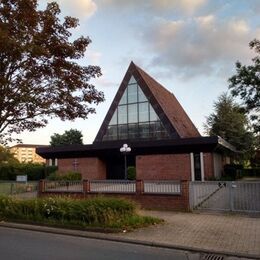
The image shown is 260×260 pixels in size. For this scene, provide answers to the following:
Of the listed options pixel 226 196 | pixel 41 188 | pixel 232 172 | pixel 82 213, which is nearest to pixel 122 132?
pixel 232 172

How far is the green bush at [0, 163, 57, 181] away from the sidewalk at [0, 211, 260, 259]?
35.7m

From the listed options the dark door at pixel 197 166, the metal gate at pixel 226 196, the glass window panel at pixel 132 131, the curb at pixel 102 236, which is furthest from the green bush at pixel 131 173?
the curb at pixel 102 236

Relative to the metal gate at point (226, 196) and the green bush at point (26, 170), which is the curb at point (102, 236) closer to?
the metal gate at point (226, 196)

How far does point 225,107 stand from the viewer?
51750 millimetres

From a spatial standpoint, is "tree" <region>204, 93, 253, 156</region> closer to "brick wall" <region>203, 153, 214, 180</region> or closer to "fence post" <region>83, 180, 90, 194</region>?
"brick wall" <region>203, 153, 214, 180</region>

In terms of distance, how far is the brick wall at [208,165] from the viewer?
1518 inches

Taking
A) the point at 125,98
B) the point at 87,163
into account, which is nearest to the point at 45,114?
the point at 87,163

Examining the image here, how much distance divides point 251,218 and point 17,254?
29.9 feet

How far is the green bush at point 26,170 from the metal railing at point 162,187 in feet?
103

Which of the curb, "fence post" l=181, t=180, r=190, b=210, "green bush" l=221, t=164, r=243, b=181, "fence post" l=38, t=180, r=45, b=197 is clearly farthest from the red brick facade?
the curb

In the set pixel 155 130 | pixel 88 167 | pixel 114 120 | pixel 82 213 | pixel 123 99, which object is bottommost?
pixel 82 213

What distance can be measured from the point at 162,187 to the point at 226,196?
118 inches

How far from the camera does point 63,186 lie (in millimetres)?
21359

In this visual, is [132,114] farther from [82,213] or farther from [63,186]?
[82,213]
